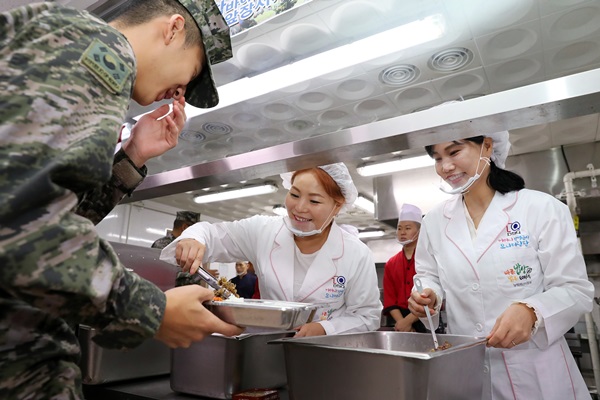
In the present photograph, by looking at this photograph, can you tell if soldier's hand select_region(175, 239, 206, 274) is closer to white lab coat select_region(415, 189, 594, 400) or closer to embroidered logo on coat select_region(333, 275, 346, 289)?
embroidered logo on coat select_region(333, 275, 346, 289)

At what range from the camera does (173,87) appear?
88 centimetres

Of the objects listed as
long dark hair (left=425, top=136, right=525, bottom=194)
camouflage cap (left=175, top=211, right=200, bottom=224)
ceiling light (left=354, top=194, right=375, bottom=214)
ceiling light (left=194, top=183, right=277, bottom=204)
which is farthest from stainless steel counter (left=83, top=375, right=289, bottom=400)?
ceiling light (left=354, top=194, right=375, bottom=214)

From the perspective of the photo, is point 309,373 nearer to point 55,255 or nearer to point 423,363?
point 423,363

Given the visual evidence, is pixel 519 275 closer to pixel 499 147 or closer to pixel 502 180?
pixel 502 180

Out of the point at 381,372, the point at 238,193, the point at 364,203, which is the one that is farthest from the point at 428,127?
the point at 364,203

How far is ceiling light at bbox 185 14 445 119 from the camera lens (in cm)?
264

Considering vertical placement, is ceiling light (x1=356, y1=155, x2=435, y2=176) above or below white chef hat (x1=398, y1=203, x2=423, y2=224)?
above

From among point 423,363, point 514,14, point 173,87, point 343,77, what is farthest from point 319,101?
point 423,363

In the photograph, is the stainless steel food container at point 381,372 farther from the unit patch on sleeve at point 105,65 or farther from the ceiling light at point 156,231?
the ceiling light at point 156,231

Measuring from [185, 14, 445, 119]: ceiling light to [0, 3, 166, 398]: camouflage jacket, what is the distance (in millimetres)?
2270

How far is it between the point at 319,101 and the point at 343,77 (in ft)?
1.88

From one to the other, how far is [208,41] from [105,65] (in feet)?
1.27

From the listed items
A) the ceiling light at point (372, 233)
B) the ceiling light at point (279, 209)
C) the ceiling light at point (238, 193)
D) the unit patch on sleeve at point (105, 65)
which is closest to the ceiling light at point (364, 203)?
the ceiling light at point (279, 209)

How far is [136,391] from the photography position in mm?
1138
